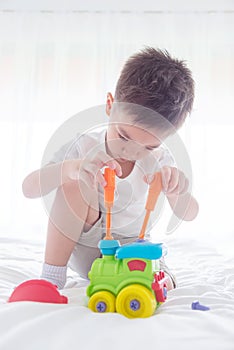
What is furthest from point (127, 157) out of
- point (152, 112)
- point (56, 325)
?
point (56, 325)

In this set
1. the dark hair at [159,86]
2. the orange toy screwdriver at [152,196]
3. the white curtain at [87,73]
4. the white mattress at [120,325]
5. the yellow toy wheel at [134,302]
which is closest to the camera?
the white mattress at [120,325]

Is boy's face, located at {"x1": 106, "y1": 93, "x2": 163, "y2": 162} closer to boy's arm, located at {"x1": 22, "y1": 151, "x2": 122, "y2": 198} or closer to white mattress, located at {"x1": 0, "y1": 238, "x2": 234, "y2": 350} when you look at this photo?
boy's arm, located at {"x1": 22, "y1": 151, "x2": 122, "y2": 198}

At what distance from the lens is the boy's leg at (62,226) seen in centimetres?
98

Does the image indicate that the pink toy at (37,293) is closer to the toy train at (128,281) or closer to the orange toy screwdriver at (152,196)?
the toy train at (128,281)

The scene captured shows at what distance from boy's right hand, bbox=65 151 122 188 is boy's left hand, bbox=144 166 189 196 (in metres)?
0.11

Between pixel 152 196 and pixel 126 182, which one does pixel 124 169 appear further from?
pixel 152 196

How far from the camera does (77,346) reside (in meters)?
0.57

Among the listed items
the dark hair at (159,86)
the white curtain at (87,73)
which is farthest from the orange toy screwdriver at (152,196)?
the white curtain at (87,73)

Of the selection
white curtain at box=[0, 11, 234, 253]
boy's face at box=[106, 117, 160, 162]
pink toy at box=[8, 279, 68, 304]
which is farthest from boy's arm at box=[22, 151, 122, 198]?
white curtain at box=[0, 11, 234, 253]

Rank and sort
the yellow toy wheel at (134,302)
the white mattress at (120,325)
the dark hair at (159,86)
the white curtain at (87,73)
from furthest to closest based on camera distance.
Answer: the white curtain at (87,73)
the dark hair at (159,86)
the yellow toy wheel at (134,302)
the white mattress at (120,325)

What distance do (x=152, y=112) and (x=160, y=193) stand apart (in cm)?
18

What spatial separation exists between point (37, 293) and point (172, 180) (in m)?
0.34

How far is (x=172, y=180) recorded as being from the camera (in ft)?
3.00

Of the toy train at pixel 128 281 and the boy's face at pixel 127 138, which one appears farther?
the boy's face at pixel 127 138
